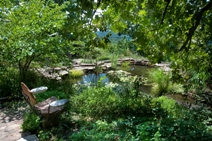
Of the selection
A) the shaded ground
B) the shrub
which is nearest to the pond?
the shrub

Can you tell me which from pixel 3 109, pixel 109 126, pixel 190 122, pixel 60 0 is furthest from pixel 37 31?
pixel 60 0

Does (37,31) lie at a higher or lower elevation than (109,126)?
Answer: higher

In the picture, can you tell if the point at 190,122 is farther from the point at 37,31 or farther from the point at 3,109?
the point at 3,109

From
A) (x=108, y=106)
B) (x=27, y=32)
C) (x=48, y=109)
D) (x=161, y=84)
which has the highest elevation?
(x=27, y=32)

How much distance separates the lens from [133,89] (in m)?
4.18

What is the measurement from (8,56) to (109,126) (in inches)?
118

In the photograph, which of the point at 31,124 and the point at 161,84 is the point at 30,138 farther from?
the point at 161,84

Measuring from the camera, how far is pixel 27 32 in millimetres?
4168

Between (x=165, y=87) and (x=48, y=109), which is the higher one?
(x=48, y=109)

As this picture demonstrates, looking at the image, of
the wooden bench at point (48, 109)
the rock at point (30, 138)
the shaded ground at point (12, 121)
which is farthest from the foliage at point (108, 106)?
the shaded ground at point (12, 121)

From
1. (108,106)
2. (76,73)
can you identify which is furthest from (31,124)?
(76,73)

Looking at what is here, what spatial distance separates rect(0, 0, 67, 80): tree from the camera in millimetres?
4137

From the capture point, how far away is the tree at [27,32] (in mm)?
4137

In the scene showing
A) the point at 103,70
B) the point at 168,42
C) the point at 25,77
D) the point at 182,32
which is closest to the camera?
the point at 182,32
